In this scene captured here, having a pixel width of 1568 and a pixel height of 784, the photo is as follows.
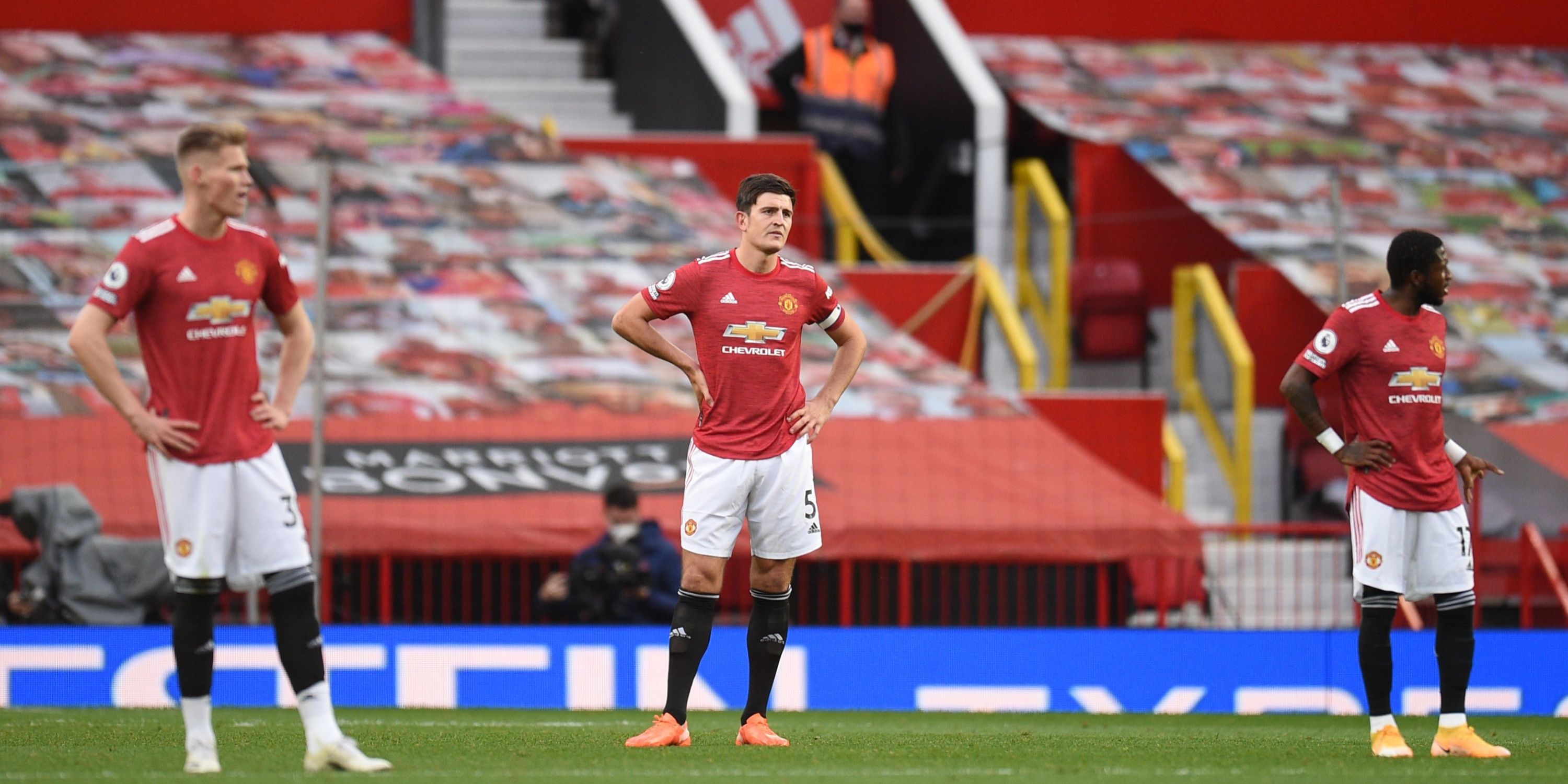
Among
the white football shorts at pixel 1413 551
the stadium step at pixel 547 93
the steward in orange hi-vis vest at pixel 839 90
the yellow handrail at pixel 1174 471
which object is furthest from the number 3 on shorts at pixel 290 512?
the stadium step at pixel 547 93

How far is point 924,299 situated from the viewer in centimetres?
1581

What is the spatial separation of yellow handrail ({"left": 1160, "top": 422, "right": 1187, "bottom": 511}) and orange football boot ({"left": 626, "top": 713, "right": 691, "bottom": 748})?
24.1 feet

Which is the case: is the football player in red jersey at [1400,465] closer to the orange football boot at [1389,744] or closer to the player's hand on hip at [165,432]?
the orange football boot at [1389,744]

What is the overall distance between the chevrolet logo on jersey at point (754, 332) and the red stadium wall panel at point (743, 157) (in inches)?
353

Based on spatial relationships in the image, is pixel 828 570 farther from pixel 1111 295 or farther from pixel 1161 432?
pixel 1111 295

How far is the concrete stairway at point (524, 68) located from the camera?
1836 centimetres

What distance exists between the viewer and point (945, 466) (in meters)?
12.6

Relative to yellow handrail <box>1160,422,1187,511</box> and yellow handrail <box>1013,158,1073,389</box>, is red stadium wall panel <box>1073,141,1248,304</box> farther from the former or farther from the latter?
yellow handrail <box>1160,422,1187,511</box>

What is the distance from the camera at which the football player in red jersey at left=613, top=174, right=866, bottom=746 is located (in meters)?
7.15

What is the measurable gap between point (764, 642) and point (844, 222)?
9.38 m

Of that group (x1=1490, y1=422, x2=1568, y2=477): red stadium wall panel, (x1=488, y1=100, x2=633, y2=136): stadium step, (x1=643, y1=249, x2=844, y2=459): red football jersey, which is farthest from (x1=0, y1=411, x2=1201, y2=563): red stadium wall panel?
(x1=488, y1=100, x2=633, y2=136): stadium step

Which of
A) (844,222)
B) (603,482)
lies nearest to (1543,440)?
(844,222)

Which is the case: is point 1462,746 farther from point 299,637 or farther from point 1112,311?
point 1112,311

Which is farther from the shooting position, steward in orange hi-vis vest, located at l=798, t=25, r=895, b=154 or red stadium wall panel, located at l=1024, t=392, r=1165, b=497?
steward in orange hi-vis vest, located at l=798, t=25, r=895, b=154
